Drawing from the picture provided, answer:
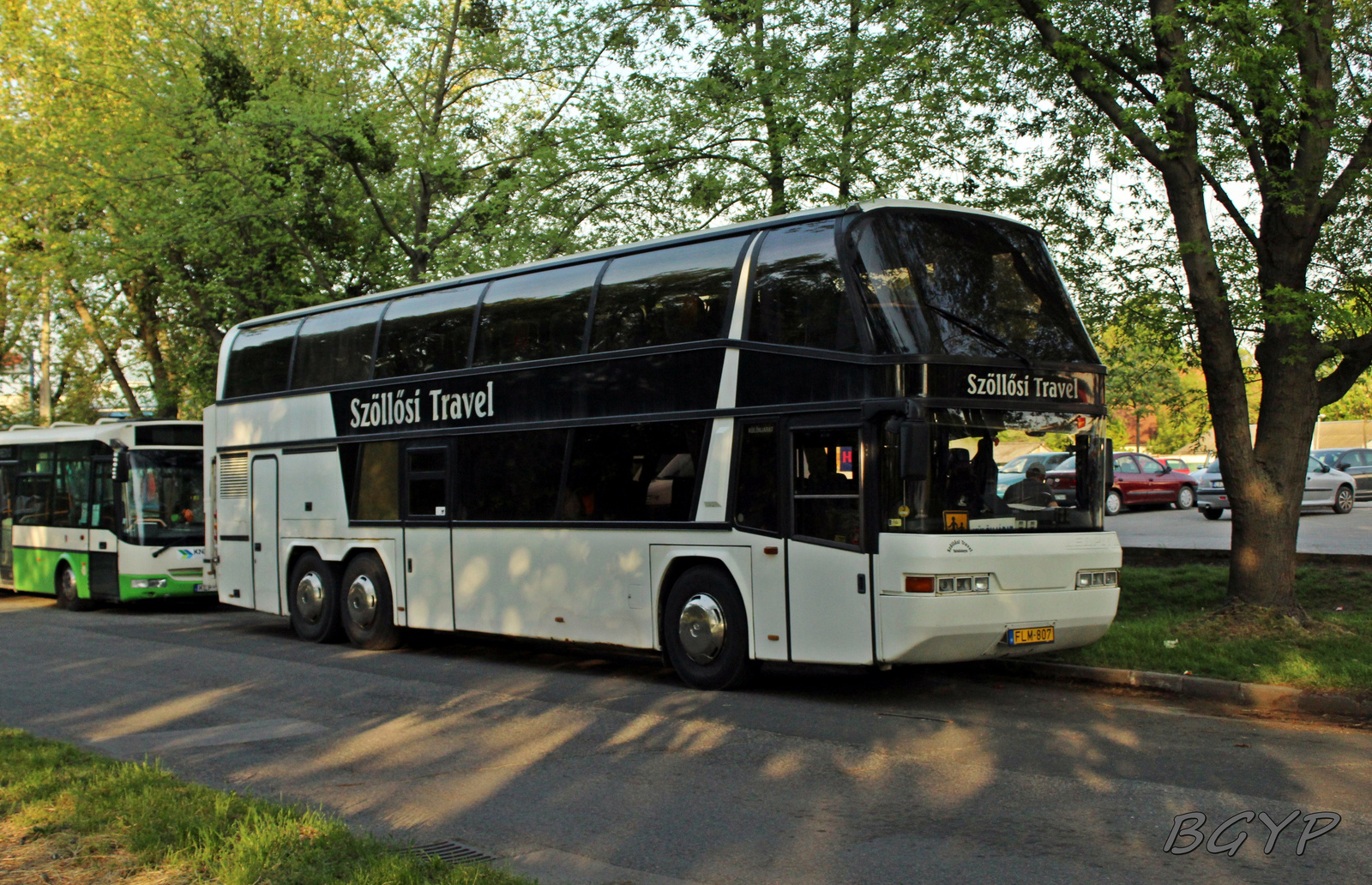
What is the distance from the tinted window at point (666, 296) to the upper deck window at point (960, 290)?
1461 mm

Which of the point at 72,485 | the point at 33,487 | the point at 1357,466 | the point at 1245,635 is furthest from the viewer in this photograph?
the point at 1357,466

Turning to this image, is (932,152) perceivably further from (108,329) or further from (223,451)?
(108,329)

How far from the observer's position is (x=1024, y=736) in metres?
8.29

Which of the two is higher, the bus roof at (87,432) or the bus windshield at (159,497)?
the bus roof at (87,432)

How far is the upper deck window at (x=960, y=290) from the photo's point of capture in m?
9.47

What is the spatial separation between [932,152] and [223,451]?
33.5 feet

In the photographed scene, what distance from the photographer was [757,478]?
10.2 m

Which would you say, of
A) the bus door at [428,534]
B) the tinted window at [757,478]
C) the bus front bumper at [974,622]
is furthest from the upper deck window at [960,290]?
the bus door at [428,534]

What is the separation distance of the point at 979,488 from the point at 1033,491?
64cm

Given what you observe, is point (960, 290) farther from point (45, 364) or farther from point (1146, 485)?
point (45, 364)

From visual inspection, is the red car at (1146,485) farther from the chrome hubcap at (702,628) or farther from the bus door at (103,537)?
the chrome hubcap at (702,628)

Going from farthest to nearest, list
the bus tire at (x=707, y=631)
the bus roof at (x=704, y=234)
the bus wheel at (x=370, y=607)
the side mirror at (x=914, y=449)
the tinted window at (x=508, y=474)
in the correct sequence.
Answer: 1. the bus wheel at (x=370, y=607)
2. the tinted window at (x=508, y=474)
3. the bus tire at (x=707, y=631)
4. the bus roof at (x=704, y=234)
5. the side mirror at (x=914, y=449)
